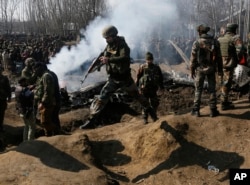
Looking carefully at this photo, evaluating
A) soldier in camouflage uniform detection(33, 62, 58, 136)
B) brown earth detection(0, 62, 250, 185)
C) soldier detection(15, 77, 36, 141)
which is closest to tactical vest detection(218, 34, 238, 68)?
brown earth detection(0, 62, 250, 185)

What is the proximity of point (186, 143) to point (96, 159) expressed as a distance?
61.1 inches

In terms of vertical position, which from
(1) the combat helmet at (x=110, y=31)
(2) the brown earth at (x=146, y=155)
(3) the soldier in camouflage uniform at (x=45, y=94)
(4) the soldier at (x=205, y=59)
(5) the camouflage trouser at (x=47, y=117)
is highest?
(1) the combat helmet at (x=110, y=31)

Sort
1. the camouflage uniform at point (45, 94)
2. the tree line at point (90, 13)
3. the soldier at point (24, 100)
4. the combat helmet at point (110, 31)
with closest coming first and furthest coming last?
the combat helmet at point (110, 31), the camouflage uniform at point (45, 94), the soldier at point (24, 100), the tree line at point (90, 13)

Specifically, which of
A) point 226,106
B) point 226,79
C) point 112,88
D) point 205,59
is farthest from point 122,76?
point 226,79

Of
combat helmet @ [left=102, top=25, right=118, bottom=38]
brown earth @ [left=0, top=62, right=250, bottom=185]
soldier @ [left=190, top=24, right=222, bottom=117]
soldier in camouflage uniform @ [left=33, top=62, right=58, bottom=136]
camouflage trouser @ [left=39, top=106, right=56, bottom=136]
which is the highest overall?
combat helmet @ [left=102, top=25, right=118, bottom=38]

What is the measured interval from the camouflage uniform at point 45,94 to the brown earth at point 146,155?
75cm

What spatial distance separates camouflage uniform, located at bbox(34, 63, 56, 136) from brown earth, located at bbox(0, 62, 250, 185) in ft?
2.45

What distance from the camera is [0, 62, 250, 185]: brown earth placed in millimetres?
6254

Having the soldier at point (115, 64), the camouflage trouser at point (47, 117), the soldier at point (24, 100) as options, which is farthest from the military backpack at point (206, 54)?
the soldier at point (24, 100)

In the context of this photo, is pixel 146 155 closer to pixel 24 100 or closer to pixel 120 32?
pixel 24 100

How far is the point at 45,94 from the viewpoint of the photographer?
752 cm

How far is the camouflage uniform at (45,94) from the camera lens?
24.8ft

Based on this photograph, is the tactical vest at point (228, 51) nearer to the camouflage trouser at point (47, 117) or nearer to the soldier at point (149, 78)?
the soldier at point (149, 78)

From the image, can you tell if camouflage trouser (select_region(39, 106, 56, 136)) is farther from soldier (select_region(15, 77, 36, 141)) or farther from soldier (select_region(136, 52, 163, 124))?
soldier (select_region(136, 52, 163, 124))
